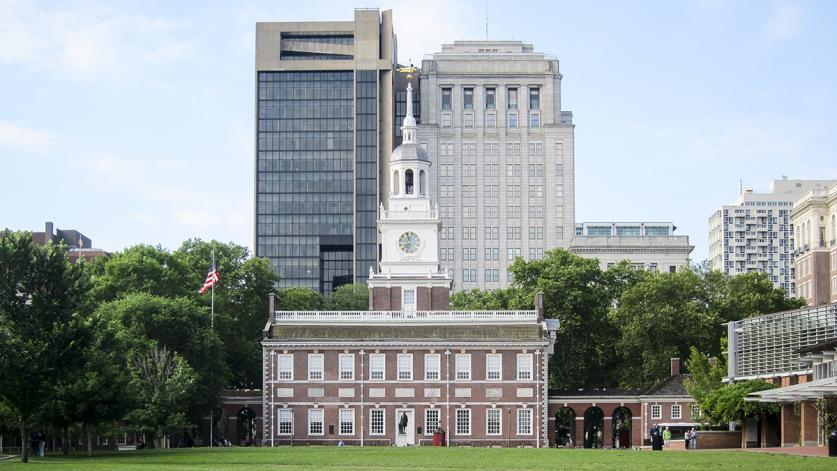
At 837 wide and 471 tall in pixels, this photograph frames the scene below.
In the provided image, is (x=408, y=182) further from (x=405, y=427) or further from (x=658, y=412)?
(x=658, y=412)

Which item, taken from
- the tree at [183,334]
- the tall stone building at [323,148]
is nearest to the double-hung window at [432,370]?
the tree at [183,334]

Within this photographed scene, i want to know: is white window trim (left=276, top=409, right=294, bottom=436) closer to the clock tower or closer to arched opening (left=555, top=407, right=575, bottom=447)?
the clock tower

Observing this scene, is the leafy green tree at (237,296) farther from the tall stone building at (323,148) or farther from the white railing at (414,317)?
the tall stone building at (323,148)

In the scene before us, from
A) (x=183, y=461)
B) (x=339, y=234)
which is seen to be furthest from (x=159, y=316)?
(x=339, y=234)

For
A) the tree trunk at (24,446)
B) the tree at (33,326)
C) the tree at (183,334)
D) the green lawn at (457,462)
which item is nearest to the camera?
the green lawn at (457,462)

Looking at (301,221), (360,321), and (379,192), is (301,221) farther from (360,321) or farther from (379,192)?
(360,321)

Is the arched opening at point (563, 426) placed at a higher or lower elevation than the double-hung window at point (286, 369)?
lower

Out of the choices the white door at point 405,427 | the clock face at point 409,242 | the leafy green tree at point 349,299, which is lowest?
the white door at point 405,427

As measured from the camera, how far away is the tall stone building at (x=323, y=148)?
19088cm

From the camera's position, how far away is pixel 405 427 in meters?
98.1

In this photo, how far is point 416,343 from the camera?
9844 centimetres

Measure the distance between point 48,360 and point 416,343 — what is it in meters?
35.0

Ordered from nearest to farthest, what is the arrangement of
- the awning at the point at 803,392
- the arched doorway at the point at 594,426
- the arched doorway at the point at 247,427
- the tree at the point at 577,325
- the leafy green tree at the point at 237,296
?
the awning at the point at 803,392 < the arched doorway at the point at 247,427 < the leafy green tree at the point at 237,296 < the tree at the point at 577,325 < the arched doorway at the point at 594,426

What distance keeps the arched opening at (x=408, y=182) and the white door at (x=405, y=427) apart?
15.8 meters
